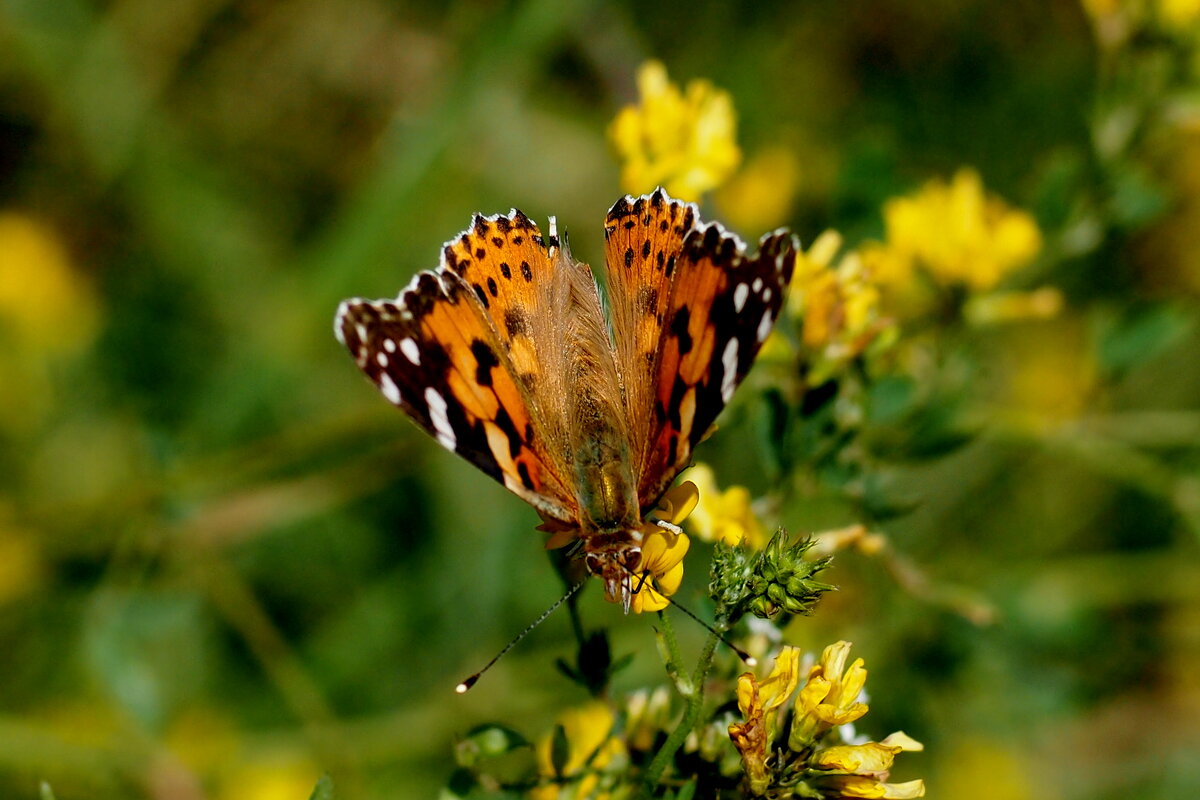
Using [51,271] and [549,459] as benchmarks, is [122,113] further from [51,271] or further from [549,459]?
[549,459]

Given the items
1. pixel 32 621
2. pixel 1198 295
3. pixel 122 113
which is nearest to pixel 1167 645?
pixel 1198 295

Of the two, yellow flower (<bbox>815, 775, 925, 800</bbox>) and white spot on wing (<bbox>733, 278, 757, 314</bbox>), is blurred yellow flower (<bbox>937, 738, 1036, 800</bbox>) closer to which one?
yellow flower (<bbox>815, 775, 925, 800</bbox>)

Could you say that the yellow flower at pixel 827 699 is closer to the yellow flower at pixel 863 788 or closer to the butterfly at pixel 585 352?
the yellow flower at pixel 863 788

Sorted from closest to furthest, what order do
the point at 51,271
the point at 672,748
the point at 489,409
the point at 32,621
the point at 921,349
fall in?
the point at 672,748 → the point at 489,409 → the point at 921,349 → the point at 32,621 → the point at 51,271

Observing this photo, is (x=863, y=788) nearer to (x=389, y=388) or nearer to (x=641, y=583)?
(x=641, y=583)

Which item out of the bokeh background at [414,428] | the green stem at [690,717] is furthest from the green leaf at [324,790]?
the bokeh background at [414,428]

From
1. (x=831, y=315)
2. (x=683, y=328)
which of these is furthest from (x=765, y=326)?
(x=831, y=315)

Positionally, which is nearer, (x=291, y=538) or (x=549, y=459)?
(x=549, y=459)
